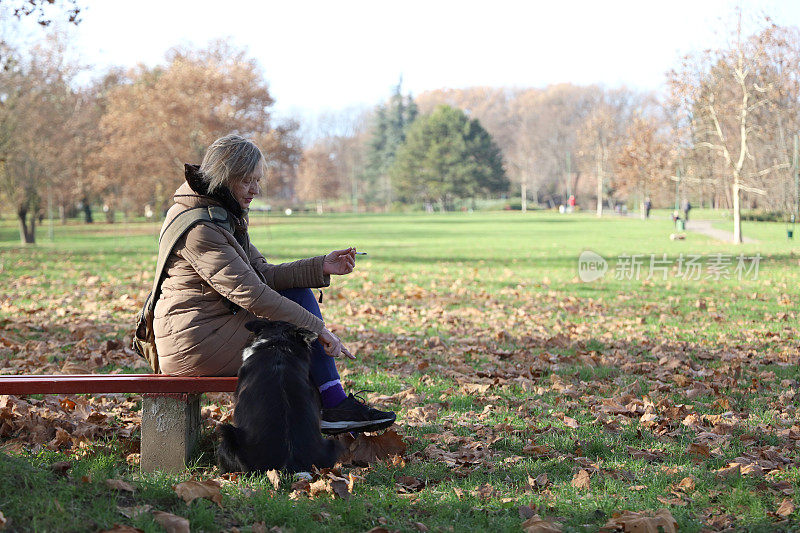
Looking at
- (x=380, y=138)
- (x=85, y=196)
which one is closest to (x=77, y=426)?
(x=85, y=196)

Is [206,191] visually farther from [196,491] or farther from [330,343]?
[196,491]

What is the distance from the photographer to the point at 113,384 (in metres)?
Answer: 3.61

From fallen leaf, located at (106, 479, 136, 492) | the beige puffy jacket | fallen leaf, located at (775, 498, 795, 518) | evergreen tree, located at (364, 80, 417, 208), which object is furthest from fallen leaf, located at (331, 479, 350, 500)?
evergreen tree, located at (364, 80, 417, 208)

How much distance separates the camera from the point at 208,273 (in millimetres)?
3836

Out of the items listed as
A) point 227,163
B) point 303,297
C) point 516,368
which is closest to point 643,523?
point 303,297

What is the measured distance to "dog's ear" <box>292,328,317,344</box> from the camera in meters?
3.78

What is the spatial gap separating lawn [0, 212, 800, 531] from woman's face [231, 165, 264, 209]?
1371 millimetres

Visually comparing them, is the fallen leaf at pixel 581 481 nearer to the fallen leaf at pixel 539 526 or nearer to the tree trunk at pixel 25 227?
the fallen leaf at pixel 539 526

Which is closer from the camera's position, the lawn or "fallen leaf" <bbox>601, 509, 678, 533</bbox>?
"fallen leaf" <bbox>601, 509, 678, 533</bbox>

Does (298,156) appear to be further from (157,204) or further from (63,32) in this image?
(63,32)

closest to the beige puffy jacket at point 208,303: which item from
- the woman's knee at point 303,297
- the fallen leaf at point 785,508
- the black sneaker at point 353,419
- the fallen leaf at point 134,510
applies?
the woman's knee at point 303,297

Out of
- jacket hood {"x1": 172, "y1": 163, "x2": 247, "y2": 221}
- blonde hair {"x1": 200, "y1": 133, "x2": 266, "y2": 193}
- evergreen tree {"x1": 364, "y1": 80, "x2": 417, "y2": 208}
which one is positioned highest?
evergreen tree {"x1": 364, "y1": 80, "x2": 417, "y2": 208}

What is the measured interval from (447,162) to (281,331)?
8726 cm

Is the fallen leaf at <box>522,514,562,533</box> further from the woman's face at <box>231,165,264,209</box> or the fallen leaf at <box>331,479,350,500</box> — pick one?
the woman's face at <box>231,165,264,209</box>
